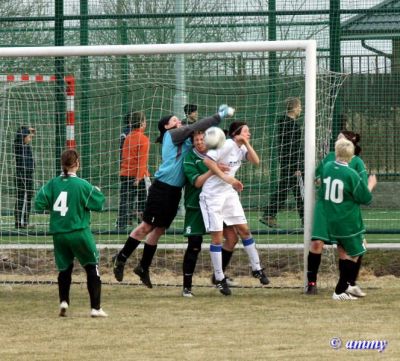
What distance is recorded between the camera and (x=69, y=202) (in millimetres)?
10156

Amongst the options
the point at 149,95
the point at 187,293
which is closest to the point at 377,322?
the point at 187,293

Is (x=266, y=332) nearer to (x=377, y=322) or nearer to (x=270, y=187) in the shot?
(x=377, y=322)

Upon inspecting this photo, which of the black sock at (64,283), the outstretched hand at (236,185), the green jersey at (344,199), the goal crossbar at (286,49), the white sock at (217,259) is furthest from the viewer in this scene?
the goal crossbar at (286,49)

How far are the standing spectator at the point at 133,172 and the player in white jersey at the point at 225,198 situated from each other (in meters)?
1.71

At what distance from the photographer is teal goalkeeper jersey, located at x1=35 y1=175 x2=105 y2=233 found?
33.3 ft

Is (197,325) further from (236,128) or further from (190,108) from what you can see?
(190,108)

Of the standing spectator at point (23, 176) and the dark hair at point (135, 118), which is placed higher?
the dark hair at point (135, 118)

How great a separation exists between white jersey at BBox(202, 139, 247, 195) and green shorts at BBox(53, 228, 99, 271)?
63.7 inches

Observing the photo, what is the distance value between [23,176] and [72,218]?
3.17 meters

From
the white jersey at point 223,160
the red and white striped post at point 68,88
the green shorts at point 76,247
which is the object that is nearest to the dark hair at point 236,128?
the white jersey at point 223,160

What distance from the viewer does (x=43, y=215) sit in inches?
497

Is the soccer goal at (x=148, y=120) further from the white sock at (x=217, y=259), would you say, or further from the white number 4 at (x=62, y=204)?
the white number 4 at (x=62, y=204)

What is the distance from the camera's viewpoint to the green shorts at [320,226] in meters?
11.3

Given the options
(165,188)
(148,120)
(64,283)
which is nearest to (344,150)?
(165,188)
